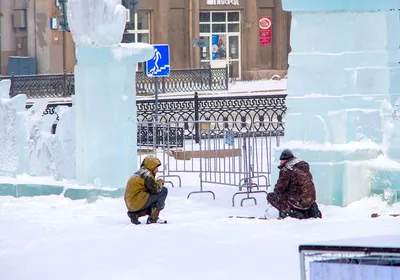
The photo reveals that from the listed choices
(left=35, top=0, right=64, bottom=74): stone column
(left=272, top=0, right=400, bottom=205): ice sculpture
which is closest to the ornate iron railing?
(left=272, top=0, right=400, bottom=205): ice sculpture

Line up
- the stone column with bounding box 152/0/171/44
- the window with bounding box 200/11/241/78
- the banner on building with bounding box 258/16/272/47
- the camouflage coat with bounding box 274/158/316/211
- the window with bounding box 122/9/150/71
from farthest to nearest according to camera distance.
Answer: the banner on building with bounding box 258/16/272/47
the window with bounding box 200/11/241/78
the window with bounding box 122/9/150/71
the stone column with bounding box 152/0/171/44
the camouflage coat with bounding box 274/158/316/211

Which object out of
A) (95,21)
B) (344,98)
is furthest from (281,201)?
(95,21)

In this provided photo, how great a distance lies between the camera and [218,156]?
711 inches

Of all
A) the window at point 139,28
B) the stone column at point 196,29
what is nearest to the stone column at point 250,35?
the stone column at point 196,29

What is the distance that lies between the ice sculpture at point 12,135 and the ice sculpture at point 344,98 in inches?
143

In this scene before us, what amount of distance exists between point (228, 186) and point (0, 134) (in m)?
3.41

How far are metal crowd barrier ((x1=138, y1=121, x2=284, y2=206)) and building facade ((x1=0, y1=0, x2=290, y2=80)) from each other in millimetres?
20199

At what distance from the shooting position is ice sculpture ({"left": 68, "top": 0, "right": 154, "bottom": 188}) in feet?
48.7

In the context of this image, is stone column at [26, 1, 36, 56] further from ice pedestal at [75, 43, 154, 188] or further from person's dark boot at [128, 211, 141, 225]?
person's dark boot at [128, 211, 141, 225]

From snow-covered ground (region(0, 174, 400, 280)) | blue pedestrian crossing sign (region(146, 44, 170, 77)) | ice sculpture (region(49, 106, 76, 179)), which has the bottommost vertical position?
snow-covered ground (region(0, 174, 400, 280))

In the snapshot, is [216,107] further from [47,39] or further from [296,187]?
[47,39]

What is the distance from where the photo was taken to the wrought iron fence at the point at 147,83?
31.8 meters

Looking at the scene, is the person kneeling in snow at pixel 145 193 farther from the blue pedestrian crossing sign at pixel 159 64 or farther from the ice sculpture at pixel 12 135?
the blue pedestrian crossing sign at pixel 159 64

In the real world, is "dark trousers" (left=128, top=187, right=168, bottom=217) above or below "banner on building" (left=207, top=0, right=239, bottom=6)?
below
